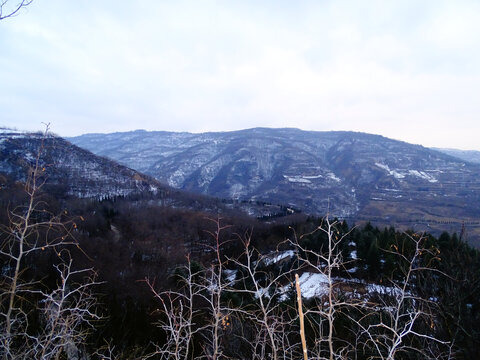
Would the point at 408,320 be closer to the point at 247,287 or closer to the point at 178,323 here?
the point at 178,323

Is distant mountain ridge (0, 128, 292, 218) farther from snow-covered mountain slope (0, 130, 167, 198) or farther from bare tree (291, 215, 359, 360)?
bare tree (291, 215, 359, 360)

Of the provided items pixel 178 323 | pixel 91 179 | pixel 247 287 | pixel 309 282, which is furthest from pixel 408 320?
pixel 91 179

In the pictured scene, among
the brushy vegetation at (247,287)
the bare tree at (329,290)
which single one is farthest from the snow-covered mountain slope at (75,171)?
the bare tree at (329,290)

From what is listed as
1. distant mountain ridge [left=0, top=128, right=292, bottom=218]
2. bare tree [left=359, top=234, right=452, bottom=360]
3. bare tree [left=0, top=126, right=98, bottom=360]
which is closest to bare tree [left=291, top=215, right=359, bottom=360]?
bare tree [left=359, top=234, right=452, bottom=360]

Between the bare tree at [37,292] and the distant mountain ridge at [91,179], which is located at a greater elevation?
the bare tree at [37,292]

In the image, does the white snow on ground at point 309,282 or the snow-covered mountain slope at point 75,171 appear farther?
the snow-covered mountain slope at point 75,171

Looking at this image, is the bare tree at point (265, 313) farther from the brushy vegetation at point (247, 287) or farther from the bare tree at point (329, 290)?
the bare tree at point (329, 290)

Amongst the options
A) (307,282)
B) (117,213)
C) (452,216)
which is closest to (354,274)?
(307,282)

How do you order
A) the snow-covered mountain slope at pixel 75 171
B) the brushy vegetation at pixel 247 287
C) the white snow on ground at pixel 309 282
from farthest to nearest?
the snow-covered mountain slope at pixel 75 171 → the white snow on ground at pixel 309 282 → the brushy vegetation at pixel 247 287

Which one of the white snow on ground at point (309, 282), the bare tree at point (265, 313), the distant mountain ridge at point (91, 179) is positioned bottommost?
the white snow on ground at point (309, 282)

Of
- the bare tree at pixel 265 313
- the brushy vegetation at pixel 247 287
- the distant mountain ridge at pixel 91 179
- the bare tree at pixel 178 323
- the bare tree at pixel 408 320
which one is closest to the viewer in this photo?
the bare tree at pixel 408 320

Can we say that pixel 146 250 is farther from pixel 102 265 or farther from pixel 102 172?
pixel 102 172

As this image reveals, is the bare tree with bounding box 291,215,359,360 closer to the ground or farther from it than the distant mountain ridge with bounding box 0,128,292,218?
farther from it
